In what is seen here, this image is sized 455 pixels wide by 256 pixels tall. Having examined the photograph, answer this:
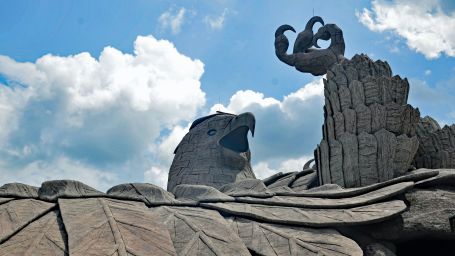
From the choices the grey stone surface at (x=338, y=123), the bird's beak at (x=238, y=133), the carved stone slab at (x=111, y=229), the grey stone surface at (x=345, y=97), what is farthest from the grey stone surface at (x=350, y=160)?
the carved stone slab at (x=111, y=229)

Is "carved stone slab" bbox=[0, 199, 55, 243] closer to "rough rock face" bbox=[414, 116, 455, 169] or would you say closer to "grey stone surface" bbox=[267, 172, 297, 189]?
"grey stone surface" bbox=[267, 172, 297, 189]

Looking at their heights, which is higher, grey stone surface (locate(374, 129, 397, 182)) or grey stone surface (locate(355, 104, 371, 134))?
grey stone surface (locate(355, 104, 371, 134))

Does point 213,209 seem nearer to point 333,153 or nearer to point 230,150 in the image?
point 333,153

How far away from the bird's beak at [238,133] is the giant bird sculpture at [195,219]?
222 cm

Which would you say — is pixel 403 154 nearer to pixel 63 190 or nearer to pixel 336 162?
pixel 336 162

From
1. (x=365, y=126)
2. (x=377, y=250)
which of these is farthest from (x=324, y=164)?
(x=377, y=250)

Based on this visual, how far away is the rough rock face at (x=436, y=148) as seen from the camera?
6184 mm

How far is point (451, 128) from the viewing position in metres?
6.45

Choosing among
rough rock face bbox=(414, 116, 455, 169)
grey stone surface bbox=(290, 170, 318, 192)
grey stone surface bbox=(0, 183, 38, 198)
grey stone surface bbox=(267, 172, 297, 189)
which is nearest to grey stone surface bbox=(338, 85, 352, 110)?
grey stone surface bbox=(290, 170, 318, 192)

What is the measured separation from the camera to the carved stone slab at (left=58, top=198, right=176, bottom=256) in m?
2.70

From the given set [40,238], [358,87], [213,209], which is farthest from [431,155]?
[40,238]

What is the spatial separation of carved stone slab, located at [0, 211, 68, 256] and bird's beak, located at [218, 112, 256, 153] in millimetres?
3852

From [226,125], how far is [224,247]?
3.86m

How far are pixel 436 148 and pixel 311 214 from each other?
3395 millimetres
